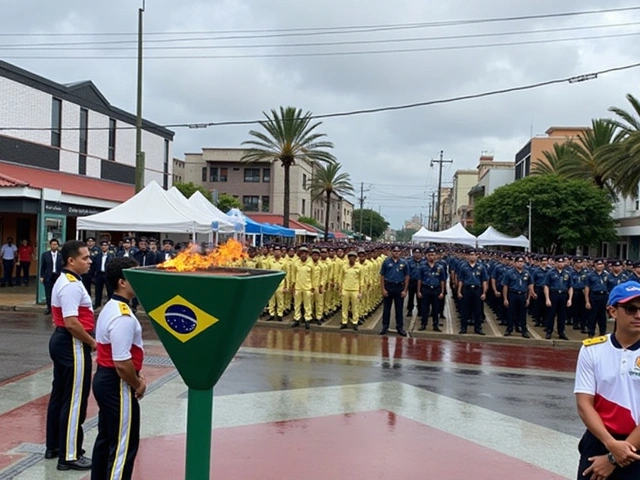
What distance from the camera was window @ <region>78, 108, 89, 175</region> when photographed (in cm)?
2822

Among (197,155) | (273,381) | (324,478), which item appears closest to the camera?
(324,478)

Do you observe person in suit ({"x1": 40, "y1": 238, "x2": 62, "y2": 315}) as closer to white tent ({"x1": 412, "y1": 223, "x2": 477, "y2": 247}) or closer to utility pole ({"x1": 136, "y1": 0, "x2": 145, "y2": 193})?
utility pole ({"x1": 136, "y1": 0, "x2": 145, "y2": 193})

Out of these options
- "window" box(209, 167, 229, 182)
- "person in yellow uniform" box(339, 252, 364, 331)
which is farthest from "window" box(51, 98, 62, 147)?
"window" box(209, 167, 229, 182)

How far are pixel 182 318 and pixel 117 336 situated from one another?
81cm

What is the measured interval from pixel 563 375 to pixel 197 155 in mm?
64081

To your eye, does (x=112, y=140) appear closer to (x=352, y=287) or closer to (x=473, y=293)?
(x=352, y=287)

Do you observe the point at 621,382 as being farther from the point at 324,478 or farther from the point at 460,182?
the point at 460,182

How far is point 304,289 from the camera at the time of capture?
546 inches

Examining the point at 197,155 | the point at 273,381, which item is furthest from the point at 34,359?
the point at 197,155

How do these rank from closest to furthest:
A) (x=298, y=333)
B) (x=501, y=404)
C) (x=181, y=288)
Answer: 1. (x=181, y=288)
2. (x=501, y=404)
3. (x=298, y=333)

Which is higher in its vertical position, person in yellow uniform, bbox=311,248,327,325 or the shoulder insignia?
the shoulder insignia

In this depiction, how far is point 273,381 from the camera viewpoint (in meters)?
8.58

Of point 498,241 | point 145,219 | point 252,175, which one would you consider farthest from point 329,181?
point 145,219

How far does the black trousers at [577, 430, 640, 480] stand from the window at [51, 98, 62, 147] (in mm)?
26758
